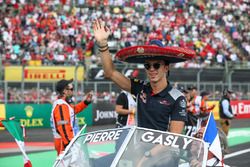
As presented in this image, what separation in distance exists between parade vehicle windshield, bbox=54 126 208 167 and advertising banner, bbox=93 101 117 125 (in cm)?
2018

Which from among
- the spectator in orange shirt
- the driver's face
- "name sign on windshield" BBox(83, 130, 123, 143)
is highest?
the driver's face

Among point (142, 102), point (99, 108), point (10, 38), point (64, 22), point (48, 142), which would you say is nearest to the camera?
point (142, 102)

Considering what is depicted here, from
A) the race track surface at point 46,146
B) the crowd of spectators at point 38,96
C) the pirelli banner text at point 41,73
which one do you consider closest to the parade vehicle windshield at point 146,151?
the race track surface at point 46,146

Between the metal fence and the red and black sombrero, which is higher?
the red and black sombrero

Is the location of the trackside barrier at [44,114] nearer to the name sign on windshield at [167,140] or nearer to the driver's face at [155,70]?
the driver's face at [155,70]

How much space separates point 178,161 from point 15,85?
18.3m

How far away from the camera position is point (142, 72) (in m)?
26.5

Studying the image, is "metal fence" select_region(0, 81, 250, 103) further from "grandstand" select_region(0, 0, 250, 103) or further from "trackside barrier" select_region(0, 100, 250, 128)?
"trackside barrier" select_region(0, 100, 250, 128)

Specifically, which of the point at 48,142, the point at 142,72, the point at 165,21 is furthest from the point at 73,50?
the point at 48,142

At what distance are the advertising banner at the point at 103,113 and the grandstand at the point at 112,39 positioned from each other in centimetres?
36

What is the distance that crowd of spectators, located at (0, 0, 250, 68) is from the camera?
28303 mm

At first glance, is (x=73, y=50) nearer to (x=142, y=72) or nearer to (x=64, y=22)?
(x=64, y=22)

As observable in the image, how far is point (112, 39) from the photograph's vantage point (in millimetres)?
30812

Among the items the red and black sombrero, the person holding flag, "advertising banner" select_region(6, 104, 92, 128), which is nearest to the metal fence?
"advertising banner" select_region(6, 104, 92, 128)
